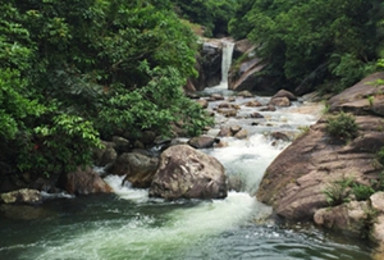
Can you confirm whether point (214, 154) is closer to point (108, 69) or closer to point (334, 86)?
point (108, 69)

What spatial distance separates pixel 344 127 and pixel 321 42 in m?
18.3

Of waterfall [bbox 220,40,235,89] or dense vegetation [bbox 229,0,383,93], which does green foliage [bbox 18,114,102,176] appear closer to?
dense vegetation [bbox 229,0,383,93]

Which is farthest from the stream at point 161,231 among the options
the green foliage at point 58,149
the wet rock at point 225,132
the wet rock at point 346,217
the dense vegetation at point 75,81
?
the wet rock at point 225,132

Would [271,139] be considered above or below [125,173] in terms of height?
above

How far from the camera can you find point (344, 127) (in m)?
9.87

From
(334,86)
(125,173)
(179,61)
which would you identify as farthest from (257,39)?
(125,173)

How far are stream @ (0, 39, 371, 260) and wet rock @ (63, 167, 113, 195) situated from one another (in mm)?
343

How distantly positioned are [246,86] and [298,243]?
90.0 feet

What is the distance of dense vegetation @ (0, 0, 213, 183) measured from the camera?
888 cm

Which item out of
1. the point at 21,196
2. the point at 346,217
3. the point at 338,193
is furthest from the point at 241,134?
the point at 21,196

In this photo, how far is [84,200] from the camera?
34.0 feet

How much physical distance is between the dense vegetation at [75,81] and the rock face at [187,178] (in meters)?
1.59

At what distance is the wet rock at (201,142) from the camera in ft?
47.3

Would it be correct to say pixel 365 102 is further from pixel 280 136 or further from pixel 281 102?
pixel 281 102
